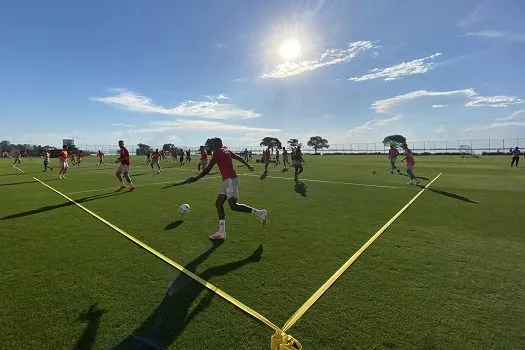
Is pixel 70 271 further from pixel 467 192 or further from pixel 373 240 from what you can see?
pixel 467 192

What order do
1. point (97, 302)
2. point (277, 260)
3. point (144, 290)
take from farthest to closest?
point (277, 260) → point (144, 290) → point (97, 302)

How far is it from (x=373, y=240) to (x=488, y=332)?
3.39 m

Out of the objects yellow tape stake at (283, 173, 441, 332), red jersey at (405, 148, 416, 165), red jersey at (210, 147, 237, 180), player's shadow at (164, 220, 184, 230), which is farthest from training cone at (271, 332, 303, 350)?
red jersey at (405, 148, 416, 165)

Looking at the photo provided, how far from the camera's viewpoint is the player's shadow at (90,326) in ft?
11.2

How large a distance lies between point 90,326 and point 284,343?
228 cm

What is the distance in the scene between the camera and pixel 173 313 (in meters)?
3.98

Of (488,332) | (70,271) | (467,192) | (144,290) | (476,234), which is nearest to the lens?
(488,332)

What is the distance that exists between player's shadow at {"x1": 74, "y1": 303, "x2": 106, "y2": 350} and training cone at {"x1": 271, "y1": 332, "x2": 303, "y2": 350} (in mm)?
1936

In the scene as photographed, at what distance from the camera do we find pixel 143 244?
6.65 metres

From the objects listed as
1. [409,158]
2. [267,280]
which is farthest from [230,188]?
[409,158]

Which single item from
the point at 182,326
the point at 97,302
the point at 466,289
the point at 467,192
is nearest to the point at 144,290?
the point at 97,302

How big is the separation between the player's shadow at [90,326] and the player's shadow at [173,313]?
1.10 ft

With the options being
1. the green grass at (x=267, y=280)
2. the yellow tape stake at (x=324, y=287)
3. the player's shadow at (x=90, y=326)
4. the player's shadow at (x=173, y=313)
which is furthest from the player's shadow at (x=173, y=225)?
the yellow tape stake at (x=324, y=287)

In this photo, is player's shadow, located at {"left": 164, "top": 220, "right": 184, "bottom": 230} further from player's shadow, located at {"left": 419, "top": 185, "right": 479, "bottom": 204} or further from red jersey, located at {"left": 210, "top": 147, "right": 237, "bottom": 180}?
player's shadow, located at {"left": 419, "top": 185, "right": 479, "bottom": 204}
